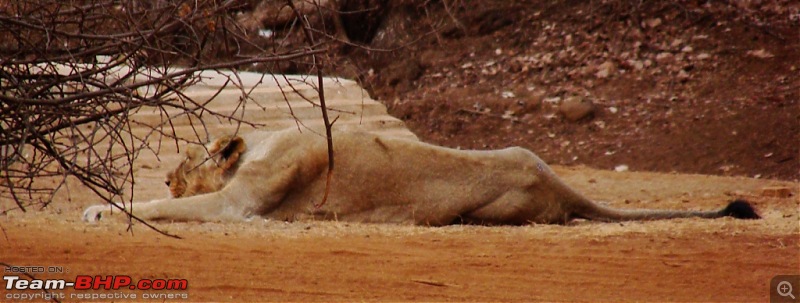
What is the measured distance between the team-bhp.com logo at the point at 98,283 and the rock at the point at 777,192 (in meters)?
6.40

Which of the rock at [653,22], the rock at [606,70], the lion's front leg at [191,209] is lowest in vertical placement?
the lion's front leg at [191,209]

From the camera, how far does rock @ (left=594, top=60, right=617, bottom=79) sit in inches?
596

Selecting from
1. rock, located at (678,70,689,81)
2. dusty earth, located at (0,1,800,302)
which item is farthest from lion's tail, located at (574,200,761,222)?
rock, located at (678,70,689,81)

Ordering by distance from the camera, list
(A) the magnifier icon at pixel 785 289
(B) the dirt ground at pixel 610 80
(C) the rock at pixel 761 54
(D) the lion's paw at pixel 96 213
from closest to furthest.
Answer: (A) the magnifier icon at pixel 785 289, (D) the lion's paw at pixel 96 213, (B) the dirt ground at pixel 610 80, (C) the rock at pixel 761 54

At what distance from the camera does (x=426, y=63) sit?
16.7 metres

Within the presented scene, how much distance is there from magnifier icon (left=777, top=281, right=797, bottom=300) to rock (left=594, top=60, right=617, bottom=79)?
949 cm

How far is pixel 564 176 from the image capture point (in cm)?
1158

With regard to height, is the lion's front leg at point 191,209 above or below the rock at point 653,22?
below

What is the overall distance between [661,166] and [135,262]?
8172 mm

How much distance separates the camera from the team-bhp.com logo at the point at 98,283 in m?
5.26

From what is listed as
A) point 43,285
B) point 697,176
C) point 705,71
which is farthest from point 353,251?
point 705,71

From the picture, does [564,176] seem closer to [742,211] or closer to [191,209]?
[742,211]

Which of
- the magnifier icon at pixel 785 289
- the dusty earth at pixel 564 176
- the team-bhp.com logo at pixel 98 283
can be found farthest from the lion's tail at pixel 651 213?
the team-bhp.com logo at pixel 98 283

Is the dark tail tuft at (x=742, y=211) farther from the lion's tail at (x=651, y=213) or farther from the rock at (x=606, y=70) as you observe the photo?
the rock at (x=606, y=70)
